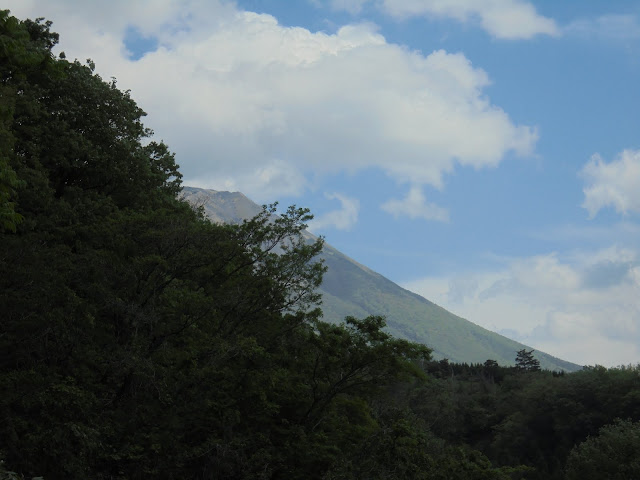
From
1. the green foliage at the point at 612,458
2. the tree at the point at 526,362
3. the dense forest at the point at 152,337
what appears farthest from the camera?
the tree at the point at 526,362

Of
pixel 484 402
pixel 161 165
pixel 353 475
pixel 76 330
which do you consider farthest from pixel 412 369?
pixel 484 402

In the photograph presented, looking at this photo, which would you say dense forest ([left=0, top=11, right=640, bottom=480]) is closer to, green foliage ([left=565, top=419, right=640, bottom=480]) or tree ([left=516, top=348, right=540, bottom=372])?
green foliage ([left=565, top=419, right=640, bottom=480])

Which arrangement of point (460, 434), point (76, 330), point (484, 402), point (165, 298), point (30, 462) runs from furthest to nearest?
1. point (484, 402)
2. point (460, 434)
3. point (165, 298)
4. point (76, 330)
5. point (30, 462)

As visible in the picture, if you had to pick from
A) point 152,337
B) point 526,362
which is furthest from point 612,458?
point 526,362

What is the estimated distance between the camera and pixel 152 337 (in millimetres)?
20312

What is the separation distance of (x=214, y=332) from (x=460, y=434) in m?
64.2

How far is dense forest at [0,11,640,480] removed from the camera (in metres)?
17.2

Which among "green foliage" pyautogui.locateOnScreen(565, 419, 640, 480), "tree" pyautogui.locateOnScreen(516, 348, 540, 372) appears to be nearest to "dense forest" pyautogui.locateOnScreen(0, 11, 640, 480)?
"green foliage" pyautogui.locateOnScreen(565, 419, 640, 480)

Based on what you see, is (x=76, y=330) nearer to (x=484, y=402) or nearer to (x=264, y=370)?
(x=264, y=370)

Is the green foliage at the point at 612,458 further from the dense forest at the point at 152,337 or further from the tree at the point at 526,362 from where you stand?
the tree at the point at 526,362

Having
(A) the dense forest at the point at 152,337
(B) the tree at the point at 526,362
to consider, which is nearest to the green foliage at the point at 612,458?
(A) the dense forest at the point at 152,337

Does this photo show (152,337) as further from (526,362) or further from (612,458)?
(526,362)

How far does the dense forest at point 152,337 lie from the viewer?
1723cm

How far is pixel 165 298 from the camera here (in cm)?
2002
